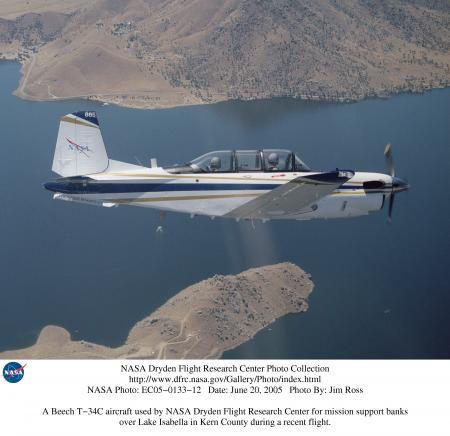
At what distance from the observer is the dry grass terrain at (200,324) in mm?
65062

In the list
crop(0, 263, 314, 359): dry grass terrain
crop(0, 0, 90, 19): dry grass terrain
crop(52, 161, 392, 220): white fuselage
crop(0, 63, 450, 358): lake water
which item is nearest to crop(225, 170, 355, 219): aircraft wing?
crop(52, 161, 392, 220): white fuselage

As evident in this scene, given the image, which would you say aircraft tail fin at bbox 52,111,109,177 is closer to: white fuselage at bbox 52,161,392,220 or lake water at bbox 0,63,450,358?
white fuselage at bbox 52,161,392,220

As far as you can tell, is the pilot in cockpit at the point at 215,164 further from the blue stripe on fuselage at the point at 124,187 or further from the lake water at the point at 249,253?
the lake water at the point at 249,253

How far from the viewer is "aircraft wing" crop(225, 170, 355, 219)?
36344 mm

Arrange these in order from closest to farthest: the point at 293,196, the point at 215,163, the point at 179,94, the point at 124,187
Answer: the point at 293,196
the point at 215,163
the point at 124,187
the point at 179,94

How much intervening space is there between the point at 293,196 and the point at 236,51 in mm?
111904

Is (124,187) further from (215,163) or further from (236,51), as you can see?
(236,51)

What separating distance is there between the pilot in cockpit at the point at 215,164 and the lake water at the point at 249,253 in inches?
1318

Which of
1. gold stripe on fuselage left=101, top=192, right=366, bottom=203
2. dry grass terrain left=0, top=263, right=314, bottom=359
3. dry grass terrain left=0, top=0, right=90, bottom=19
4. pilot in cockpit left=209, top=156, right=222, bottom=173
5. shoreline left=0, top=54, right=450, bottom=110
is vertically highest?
dry grass terrain left=0, top=0, right=90, bottom=19

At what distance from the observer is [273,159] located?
37.6 m

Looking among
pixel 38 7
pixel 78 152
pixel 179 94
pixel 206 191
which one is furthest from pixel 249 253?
pixel 38 7

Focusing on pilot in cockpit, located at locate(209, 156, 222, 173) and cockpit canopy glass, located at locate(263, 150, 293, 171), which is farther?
pilot in cockpit, located at locate(209, 156, 222, 173)
